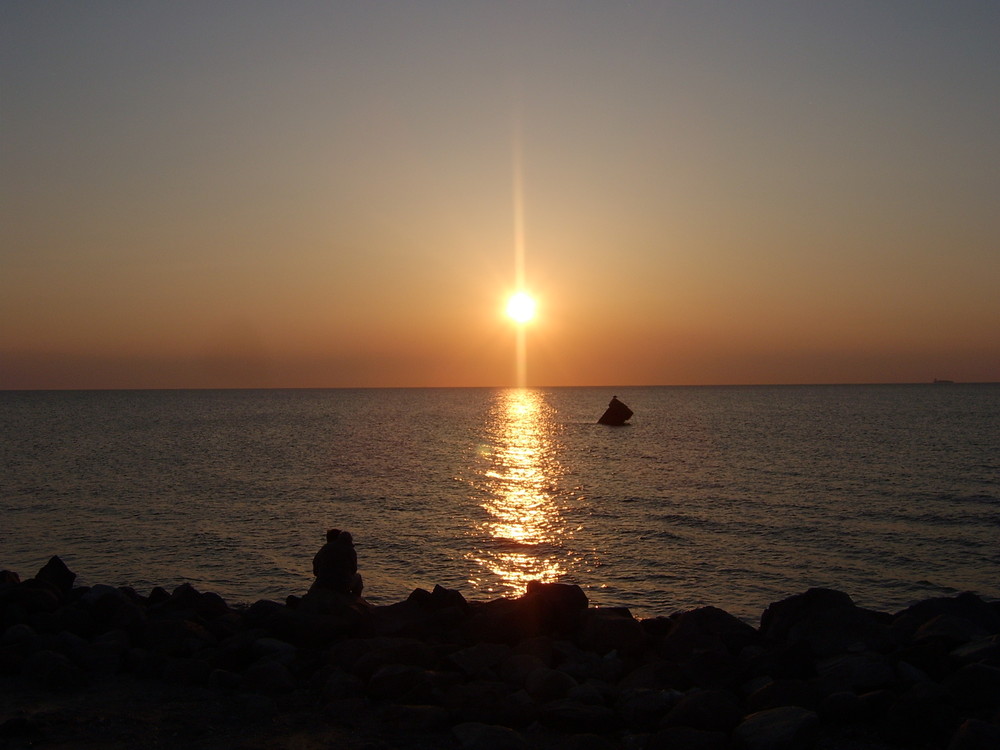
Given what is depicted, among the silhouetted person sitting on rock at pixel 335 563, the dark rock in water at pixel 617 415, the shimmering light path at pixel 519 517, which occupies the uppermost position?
the silhouetted person sitting on rock at pixel 335 563

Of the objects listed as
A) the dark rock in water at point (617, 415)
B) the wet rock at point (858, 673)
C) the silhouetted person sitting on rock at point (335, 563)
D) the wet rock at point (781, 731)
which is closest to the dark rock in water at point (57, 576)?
the silhouetted person sitting on rock at point (335, 563)

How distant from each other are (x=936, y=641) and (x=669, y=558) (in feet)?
44.2

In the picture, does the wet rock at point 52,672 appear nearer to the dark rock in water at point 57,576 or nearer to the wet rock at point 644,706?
the dark rock in water at point 57,576

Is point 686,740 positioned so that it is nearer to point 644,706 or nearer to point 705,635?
point 644,706

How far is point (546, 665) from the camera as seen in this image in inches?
510

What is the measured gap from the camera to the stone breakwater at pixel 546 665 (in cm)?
1040

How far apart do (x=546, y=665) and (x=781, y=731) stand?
401cm

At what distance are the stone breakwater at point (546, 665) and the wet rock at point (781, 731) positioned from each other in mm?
23

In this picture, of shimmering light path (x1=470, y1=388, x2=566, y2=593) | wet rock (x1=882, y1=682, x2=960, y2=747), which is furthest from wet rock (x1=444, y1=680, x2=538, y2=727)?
shimmering light path (x1=470, y1=388, x2=566, y2=593)

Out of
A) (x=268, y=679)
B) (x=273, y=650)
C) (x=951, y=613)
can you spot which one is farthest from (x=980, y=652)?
(x=273, y=650)

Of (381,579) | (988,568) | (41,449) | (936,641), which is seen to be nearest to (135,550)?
(381,579)

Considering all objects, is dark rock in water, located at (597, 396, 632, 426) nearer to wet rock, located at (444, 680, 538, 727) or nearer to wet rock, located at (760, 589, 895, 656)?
wet rock, located at (760, 589, 895, 656)

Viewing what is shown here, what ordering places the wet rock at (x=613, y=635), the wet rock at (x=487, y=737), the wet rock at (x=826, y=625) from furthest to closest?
the wet rock at (x=613, y=635), the wet rock at (x=826, y=625), the wet rock at (x=487, y=737)

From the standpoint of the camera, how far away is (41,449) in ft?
245
